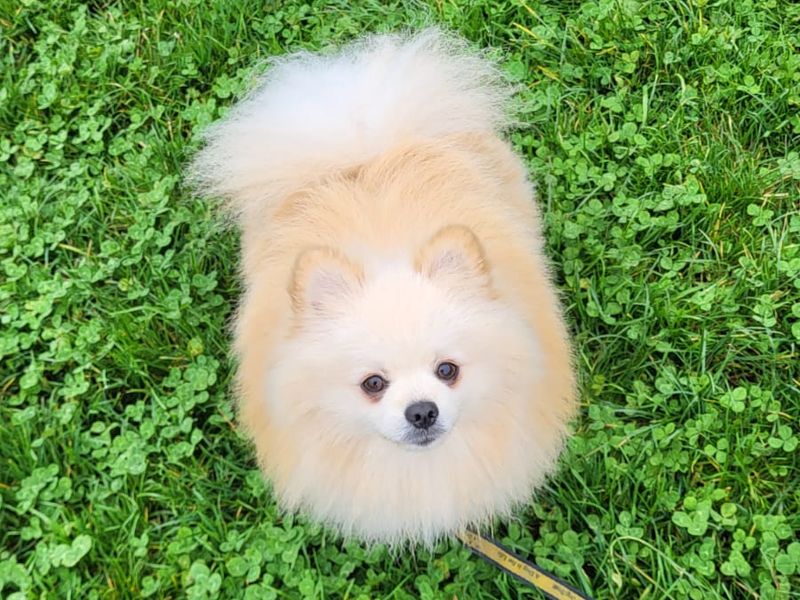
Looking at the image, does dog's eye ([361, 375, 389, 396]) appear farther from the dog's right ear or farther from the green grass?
the green grass

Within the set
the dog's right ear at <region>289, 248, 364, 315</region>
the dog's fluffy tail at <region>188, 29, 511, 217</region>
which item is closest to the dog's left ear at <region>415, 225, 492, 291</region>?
the dog's right ear at <region>289, 248, 364, 315</region>

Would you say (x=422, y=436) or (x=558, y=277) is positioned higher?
(x=422, y=436)

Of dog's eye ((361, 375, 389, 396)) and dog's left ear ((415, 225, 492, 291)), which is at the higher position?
dog's left ear ((415, 225, 492, 291))

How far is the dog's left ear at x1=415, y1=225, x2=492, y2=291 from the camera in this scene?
1687 millimetres

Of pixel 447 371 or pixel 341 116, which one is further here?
pixel 341 116

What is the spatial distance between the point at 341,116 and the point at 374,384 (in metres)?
0.84

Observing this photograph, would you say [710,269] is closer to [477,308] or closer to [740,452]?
[740,452]

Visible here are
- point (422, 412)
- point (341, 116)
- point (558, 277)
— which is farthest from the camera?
point (558, 277)

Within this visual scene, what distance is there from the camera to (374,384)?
1.66 metres

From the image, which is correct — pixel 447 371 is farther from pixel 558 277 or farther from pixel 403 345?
pixel 558 277

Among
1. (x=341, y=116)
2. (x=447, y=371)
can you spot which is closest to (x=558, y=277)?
(x=341, y=116)

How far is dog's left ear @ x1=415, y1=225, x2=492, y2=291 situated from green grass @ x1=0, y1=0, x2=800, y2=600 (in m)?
0.83

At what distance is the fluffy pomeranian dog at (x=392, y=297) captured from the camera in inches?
65.1

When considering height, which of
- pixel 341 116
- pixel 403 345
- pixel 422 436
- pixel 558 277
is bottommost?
pixel 558 277
